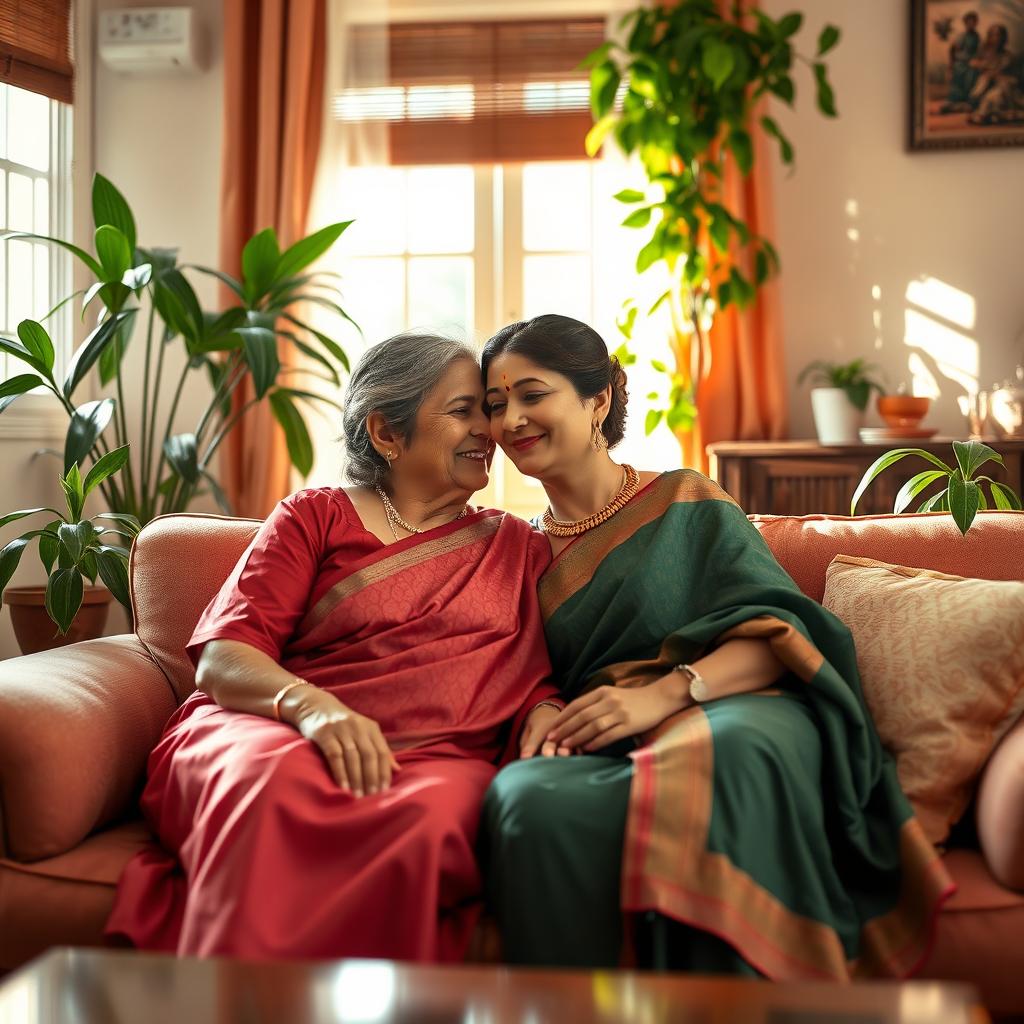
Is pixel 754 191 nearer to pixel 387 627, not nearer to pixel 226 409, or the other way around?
pixel 226 409

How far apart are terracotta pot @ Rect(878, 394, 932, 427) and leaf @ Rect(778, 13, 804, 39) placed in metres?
1.20

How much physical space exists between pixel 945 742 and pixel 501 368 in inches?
36.7

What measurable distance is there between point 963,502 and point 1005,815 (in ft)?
2.14

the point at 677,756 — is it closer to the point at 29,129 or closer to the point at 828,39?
the point at 828,39

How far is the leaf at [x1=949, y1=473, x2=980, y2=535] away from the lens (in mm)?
2025

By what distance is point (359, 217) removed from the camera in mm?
4258

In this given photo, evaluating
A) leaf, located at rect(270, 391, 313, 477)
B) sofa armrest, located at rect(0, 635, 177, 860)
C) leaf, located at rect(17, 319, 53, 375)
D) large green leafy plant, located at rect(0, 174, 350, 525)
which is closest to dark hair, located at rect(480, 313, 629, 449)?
sofa armrest, located at rect(0, 635, 177, 860)

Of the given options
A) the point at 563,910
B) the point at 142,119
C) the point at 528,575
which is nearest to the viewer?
the point at 563,910

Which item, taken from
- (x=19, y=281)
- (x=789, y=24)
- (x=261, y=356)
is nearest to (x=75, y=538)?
(x=261, y=356)

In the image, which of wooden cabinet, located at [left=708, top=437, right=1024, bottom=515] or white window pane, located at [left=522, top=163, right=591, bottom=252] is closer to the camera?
wooden cabinet, located at [left=708, top=437, right=1024, bottom=515]

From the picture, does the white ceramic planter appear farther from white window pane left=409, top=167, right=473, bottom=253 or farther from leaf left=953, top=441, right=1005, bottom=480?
leaf left=953, top=441, right=1005, bottom=480

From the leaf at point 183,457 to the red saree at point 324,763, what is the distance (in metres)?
1.42

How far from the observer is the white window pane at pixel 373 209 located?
4.20m

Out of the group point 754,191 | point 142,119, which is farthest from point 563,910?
point 142,119
